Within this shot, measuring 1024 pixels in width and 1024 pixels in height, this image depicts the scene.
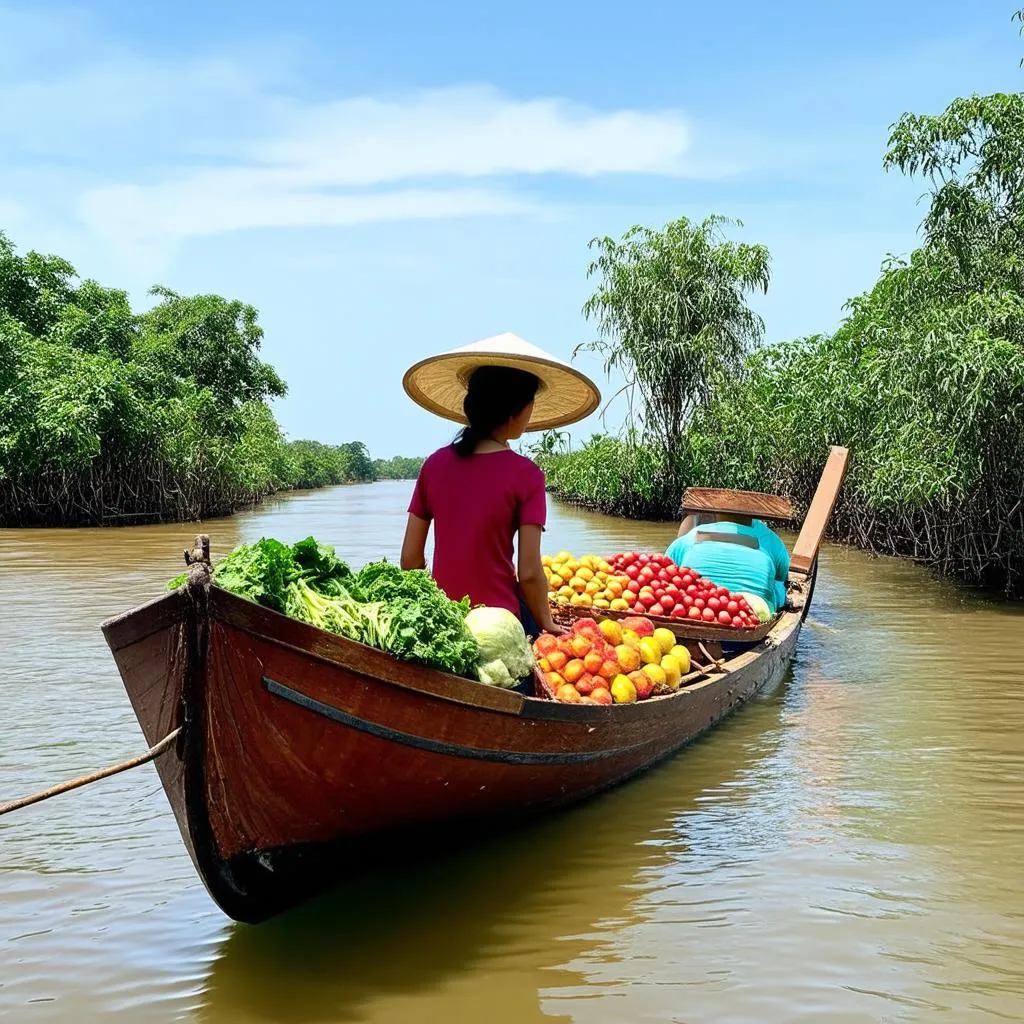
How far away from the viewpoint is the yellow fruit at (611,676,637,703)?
195 inches

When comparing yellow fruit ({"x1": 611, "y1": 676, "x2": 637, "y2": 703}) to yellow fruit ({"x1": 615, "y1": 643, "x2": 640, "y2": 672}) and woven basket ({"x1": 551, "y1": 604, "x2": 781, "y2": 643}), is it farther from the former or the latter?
woven basket ({"x1": 551, "y1": 604, "x2": 781, "y2": 643})

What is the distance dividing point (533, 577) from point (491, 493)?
472 millimetres

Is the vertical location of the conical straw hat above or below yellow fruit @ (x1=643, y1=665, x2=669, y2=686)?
above

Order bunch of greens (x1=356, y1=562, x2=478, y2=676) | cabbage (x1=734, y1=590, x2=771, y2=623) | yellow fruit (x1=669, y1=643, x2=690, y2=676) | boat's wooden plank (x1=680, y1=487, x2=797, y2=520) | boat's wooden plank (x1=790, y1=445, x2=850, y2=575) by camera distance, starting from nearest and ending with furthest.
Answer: bunch of greens (x1=356, y1=562, x2=478, y2=676) → yellow fruit (x1=669, y1=643, x2=690, y2=676) → cabbage (x1=734, y1=590, x2=771, y2=623) → boat's wooden plank (x1=680, y1=487, x2=797, y2=520) → boat's wooden plank (x1=790, y1=445, x2=850, y2=575)

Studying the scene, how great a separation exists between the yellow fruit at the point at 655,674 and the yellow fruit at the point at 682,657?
0.37 m

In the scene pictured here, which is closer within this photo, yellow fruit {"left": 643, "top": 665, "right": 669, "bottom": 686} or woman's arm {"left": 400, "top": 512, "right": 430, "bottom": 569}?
woman's arm {"left": 400, "top": 512, "right": 430, "bottom": 569}

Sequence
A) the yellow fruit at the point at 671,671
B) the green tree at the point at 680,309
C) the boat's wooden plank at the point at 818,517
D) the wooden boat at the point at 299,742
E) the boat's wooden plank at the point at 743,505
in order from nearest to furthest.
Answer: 1. the wooden boat at the point at 299,742
2. the yellow fruit at the point at 671,671
3. the boat's wooden plank at the point at 743,505
4. the boat's wooden plank at the point at 818,517
5. the green tree at the point at 680,309

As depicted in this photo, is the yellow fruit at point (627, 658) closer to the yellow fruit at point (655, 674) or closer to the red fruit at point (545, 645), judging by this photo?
the yellow fruit at point (655, 674)

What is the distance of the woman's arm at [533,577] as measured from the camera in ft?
13.2

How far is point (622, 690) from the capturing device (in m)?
4.97

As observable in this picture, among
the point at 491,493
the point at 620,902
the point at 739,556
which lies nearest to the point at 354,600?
the point at 491,493

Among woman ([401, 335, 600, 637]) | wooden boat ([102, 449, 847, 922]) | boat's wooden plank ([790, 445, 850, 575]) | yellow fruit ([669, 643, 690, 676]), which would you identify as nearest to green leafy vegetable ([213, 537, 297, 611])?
wooden boat ([102, 449, 847, 922])

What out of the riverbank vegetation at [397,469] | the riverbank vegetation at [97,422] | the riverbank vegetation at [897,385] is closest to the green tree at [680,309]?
the riverbank vegetation at [897,385]

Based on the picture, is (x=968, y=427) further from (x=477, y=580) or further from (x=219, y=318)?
(x=219, y=318)
